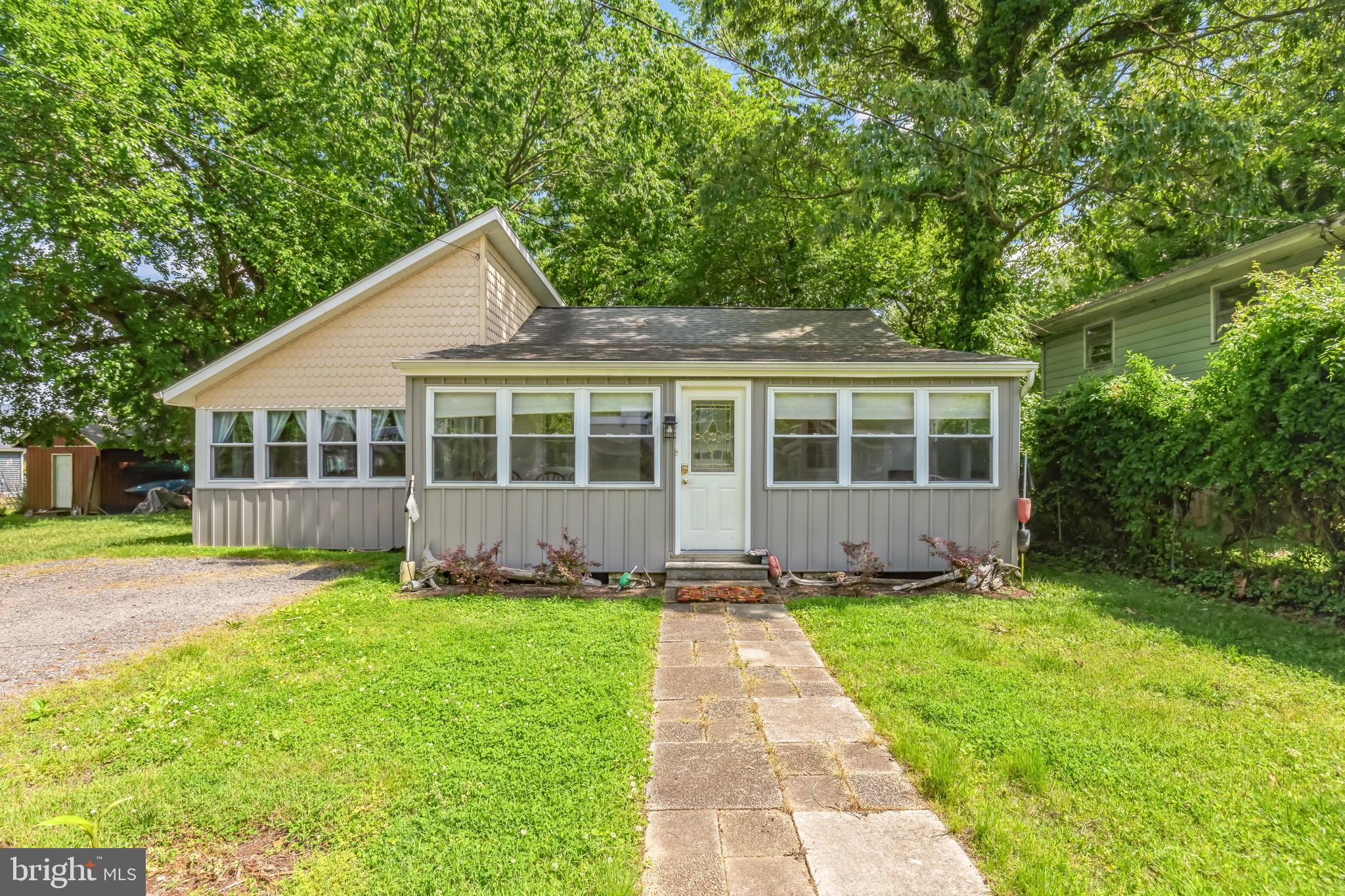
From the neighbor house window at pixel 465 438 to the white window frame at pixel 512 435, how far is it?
4 cm

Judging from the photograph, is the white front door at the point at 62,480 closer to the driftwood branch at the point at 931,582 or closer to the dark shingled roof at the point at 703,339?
the dark shingled roof at the point at 703,339

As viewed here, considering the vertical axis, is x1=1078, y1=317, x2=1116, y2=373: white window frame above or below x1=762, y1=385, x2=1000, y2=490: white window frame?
above

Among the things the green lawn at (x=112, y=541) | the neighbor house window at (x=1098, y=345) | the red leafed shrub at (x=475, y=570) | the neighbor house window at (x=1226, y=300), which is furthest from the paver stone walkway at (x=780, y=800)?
the neighbor house window at (x=1098, y=345)

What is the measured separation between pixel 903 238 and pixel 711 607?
42.5ft

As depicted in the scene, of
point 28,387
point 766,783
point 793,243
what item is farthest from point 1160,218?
point 28,387

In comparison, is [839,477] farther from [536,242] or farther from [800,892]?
[536,242]

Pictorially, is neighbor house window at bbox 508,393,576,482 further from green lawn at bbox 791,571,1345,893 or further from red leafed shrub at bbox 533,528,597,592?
green lawn at bbox 791,571,1345,893

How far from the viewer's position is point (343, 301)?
888 centimetres

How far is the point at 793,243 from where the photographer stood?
15.6 meters

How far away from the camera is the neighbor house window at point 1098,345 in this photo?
40.1 ft

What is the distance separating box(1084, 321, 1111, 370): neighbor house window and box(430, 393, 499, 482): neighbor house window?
12734mm

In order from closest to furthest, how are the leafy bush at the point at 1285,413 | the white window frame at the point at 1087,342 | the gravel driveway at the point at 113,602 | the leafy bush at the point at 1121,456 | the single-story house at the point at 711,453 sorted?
the gravel driveway at the point at 113,602 → the leafy bush at the point at 1285,413 → the leafy bush at the point at 1121,456 → the single-story house at the point at 711,453 → the white window frame at the point at 1087,342

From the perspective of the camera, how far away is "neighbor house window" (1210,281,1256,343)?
9.35 m

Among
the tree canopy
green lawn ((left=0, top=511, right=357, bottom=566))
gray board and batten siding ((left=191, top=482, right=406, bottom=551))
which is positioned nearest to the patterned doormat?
green lawn ((left=0, top=511, right=357, bottom=566))
